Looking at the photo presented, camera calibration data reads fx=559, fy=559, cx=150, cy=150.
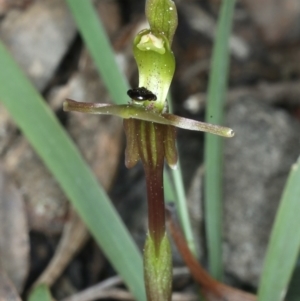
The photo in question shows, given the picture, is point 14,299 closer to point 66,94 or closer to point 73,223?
point 73,223

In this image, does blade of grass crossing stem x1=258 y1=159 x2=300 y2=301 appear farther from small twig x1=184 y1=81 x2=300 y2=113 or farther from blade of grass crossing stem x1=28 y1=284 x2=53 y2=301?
small twig x1=184 y1=81 x2=300 y2=113

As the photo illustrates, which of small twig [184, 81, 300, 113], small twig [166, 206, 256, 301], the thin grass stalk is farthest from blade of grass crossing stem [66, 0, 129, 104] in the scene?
small twig [184, 81, 300, 113]

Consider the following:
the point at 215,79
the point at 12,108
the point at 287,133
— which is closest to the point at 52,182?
the point at 12,108

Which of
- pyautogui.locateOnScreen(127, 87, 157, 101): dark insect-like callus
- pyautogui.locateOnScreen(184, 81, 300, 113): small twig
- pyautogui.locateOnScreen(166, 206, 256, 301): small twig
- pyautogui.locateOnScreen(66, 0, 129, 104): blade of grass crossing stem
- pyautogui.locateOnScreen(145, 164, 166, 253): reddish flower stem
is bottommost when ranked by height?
pyautogui.locateOnScreen(166, 206, 256, 301): small twig

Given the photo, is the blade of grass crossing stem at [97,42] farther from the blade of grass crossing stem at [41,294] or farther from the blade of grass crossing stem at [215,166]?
the blade of grass crossing stem at [41,294]

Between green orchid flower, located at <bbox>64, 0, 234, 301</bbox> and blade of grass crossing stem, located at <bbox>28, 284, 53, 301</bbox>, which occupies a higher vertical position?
green orchid flower, located at <bbox>64, 0, 234, 301</bbox>

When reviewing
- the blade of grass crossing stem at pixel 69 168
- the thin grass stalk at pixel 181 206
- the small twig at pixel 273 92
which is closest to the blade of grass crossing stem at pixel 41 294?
the blade of grass crossing stem at pixel 69 168
